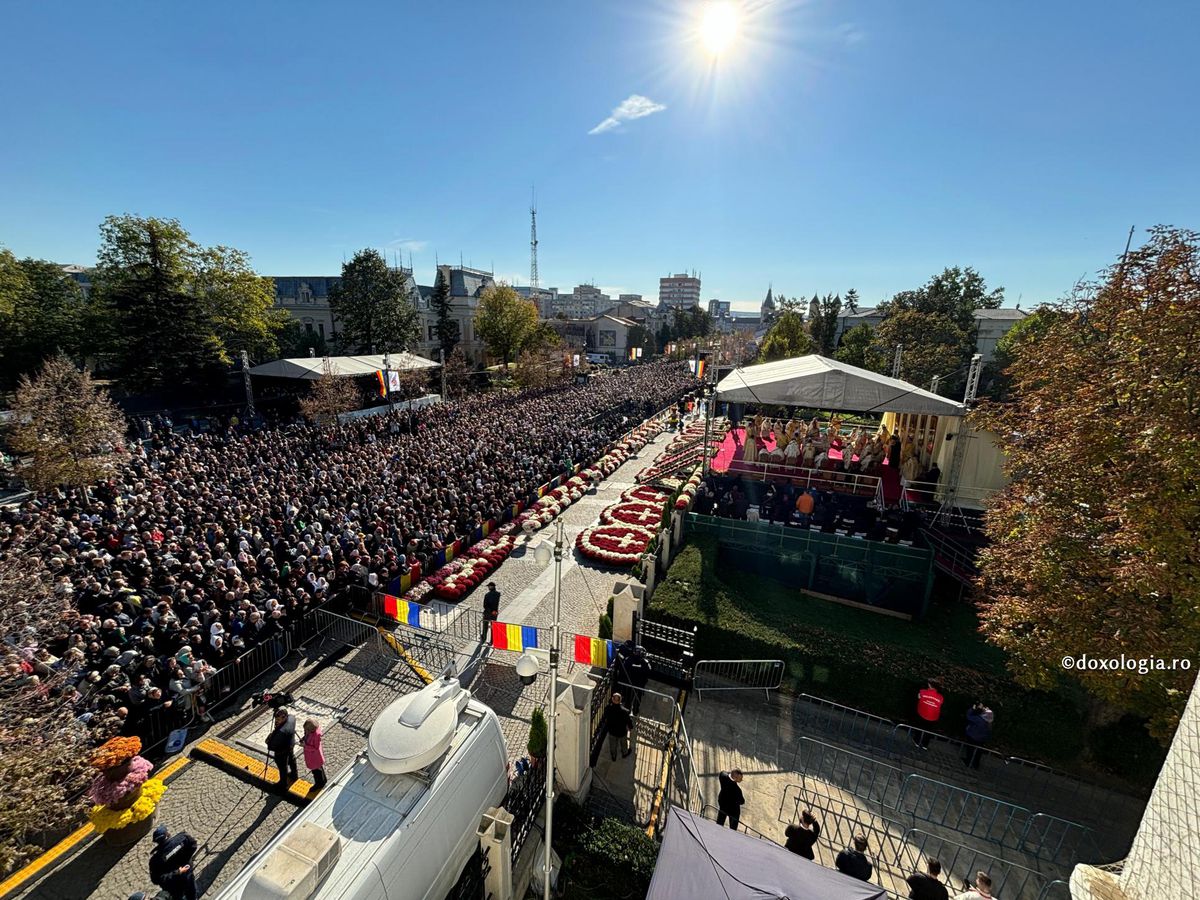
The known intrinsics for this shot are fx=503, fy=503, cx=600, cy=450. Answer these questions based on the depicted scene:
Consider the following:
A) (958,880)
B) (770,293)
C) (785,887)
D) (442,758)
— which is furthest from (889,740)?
(770,293)

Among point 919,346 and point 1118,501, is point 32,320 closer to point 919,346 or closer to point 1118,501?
point 1118,501

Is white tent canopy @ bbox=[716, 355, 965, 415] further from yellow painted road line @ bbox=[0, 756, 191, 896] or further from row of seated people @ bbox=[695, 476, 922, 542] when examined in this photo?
yellow painted road line @ bbox=[0, 756, 191, 896]

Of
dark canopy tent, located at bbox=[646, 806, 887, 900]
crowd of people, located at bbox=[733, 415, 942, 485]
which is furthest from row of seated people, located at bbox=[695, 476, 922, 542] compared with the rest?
dark canopy tent, located at bbox=[646, 806, 887, 900]

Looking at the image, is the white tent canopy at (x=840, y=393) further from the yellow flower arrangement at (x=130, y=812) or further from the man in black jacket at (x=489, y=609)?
the yellow flower arrangement at (x=130, y=812)

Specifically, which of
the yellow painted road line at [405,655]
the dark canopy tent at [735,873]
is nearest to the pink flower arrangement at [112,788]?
the yellow painted road line at [405,655]

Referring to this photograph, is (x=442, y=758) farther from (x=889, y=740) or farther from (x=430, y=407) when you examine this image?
(x=430, y=407)

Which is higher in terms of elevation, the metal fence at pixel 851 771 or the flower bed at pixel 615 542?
the flower bed at pixel 615 542
